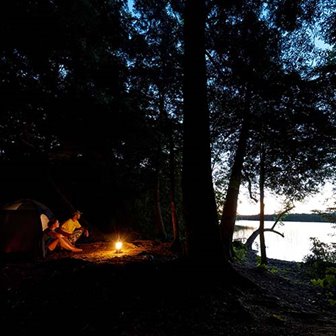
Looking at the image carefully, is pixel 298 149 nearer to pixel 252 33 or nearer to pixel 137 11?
pixel 252 33

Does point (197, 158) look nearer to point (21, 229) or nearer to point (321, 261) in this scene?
point (21, 229)

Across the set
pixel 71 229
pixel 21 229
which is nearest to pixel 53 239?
Answer: pixel 71 229

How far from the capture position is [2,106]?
863cm

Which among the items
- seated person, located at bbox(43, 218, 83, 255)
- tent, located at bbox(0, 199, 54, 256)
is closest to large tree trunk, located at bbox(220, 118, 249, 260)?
seated person, located at bbox(43, 218, 83, 255)

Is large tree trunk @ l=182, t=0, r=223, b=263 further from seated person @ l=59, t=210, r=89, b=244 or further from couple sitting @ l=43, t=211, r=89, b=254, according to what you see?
seated person @ l=59, t=210, r=89, b=244

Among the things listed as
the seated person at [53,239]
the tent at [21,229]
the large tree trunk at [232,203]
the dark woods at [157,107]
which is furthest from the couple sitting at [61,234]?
the large tree trunk at [232,203]

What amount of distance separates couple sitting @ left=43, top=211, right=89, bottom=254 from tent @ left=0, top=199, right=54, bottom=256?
1.06 ft

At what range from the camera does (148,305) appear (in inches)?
179

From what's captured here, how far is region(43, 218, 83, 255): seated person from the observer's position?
9984 mm

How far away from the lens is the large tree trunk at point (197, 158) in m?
6.12

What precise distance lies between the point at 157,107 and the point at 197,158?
26.8 ft

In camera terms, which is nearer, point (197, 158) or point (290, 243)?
point (197, 158)

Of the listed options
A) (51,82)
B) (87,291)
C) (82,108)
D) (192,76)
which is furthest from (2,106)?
(87,291)

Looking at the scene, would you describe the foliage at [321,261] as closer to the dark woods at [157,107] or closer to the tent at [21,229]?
the dark woods at [157,107]
